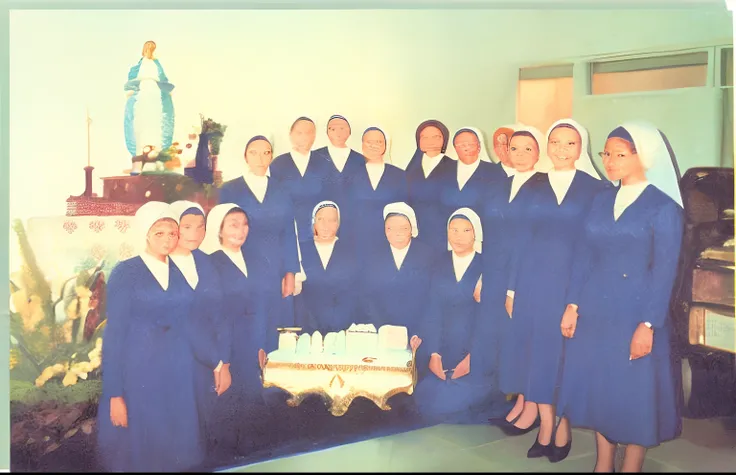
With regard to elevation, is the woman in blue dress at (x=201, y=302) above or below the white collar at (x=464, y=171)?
below

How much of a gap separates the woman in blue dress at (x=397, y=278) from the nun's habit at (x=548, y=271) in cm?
37

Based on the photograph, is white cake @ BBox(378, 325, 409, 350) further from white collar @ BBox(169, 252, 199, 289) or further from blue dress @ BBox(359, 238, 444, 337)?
white collar @ BBox(169, 252, 199, 289)

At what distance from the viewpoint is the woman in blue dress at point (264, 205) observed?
269cm

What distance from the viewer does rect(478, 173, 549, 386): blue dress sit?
2.68 m

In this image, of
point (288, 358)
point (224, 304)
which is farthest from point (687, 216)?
point (224, 304)

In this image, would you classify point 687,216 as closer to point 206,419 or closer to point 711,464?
point 711,464

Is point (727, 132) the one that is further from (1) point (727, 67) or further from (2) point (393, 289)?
(2) point (393, 289)

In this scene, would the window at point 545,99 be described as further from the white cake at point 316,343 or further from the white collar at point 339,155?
the white cake at point 316,343

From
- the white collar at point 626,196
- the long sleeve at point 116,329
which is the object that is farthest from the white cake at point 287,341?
the white collar at point 626,196

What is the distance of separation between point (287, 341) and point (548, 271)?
109cm

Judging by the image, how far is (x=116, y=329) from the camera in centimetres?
268

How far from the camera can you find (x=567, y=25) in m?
2.72

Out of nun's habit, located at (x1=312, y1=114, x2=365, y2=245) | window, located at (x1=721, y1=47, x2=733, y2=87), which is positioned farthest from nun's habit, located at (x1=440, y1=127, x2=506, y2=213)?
window, located at (x1=721, y1=47, x2=733, y2=87)

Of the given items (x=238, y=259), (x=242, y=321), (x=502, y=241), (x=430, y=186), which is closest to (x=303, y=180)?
(x=238, y=259)
